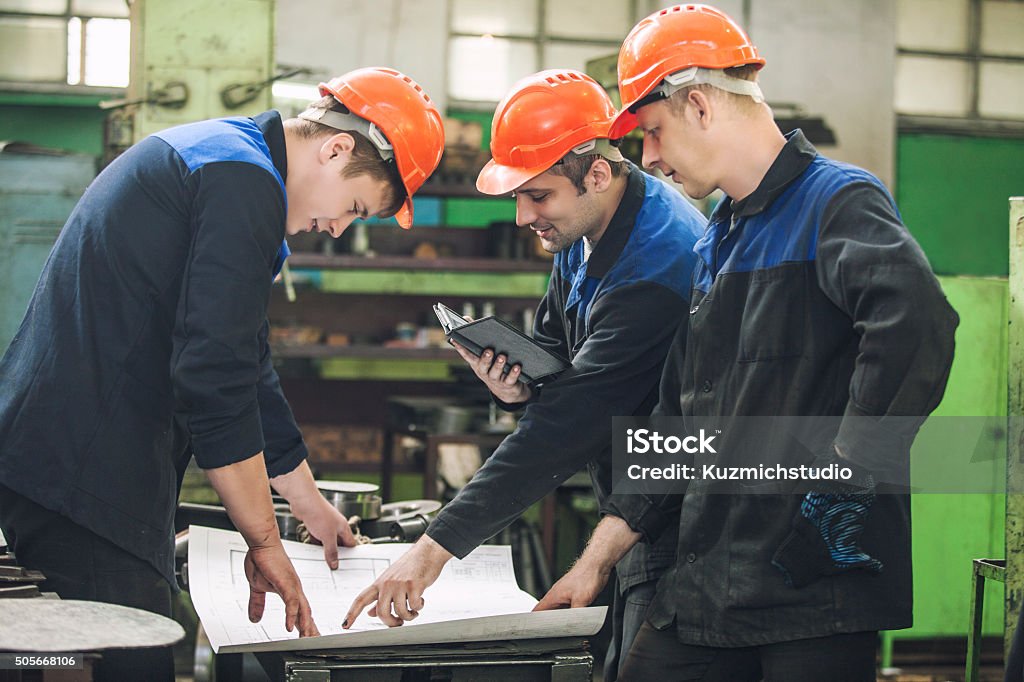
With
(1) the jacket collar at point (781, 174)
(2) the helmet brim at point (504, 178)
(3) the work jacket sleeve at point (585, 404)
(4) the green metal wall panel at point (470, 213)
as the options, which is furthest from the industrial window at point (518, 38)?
(1) the jacket collar at point (781, 174)

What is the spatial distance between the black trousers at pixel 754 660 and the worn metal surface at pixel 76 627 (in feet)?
2.46

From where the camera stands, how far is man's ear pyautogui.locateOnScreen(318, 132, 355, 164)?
1.55 meters

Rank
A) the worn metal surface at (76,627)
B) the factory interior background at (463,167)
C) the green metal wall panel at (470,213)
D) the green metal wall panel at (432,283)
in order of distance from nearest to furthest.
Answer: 1. the worn metal surface at (76,627)
2. the factory interior background at (463,167)
3. the green metal wall panel at (432,283)
4. the green metal wall panel at (470,213)

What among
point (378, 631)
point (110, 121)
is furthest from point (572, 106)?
point (110, 121)

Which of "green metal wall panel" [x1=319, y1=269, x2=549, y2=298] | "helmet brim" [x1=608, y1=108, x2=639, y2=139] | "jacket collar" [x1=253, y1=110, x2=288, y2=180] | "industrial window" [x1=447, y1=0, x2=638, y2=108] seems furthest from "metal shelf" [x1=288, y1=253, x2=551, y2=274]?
"jacket collar" [x1=253, y1=110, x2=288, y2=180]

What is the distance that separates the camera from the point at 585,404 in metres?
1.71

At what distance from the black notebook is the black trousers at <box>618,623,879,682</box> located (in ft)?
1.46

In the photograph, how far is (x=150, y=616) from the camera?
1048 millimetres

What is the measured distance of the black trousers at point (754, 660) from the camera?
136 centimetres

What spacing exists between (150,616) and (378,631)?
35cm

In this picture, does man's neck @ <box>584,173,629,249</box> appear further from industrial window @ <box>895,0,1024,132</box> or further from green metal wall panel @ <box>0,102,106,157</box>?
industrial window @ <box>895,0,1024,132</box>

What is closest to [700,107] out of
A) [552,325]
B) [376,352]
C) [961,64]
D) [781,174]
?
[781,174]

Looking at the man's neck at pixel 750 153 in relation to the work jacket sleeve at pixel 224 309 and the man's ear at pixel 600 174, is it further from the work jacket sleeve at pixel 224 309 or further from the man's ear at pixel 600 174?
the work jacket sleeve at pixel 224 309

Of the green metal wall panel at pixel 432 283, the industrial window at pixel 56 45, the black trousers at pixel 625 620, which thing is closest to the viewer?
the black trousers at pixel 625 620
